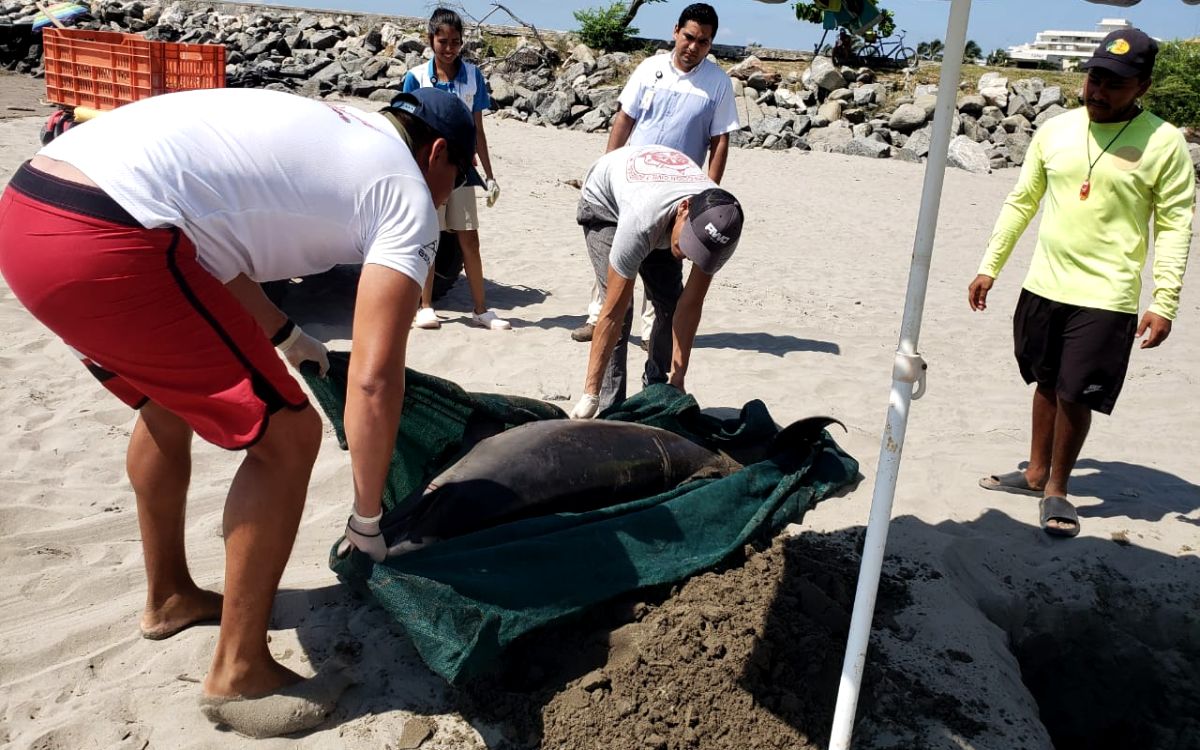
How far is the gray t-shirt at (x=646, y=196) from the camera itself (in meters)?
4.37

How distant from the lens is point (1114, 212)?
12.9 feet

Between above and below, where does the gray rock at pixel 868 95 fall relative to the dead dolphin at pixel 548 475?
above

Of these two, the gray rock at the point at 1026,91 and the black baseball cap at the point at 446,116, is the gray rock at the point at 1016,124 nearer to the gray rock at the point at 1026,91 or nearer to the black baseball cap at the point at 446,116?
the gray rock at the point at 1026,91

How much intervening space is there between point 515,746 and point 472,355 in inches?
131

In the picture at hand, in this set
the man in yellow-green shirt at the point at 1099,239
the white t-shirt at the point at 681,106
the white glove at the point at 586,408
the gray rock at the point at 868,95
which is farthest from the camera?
the gray rock at the point at 868,95

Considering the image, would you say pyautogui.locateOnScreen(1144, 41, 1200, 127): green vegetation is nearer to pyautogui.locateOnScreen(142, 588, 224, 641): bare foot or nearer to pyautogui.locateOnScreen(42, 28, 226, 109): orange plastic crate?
pyautogui.locateOnScreen(42, 28, 226, 109): orange plastic crate

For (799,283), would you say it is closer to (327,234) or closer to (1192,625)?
(1192,625)

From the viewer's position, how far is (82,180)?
2230 millimetres

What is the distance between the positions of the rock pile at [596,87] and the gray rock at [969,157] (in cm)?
2

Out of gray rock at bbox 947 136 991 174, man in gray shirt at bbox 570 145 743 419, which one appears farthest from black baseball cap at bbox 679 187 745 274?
gray rock at bbox 947 136 991 174

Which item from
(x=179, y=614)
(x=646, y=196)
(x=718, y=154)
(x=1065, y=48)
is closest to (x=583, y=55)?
(x=718, y=154)

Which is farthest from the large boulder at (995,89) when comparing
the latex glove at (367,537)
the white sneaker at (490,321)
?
the latex glove at (367,537)

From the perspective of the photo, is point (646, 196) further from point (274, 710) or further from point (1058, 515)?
point (274, 710)

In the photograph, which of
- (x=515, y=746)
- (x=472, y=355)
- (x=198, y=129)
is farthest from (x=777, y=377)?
(x=198, y=129)
